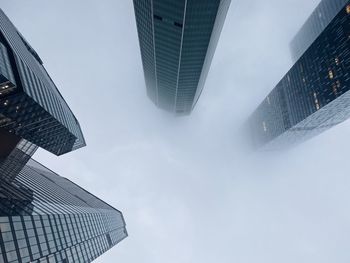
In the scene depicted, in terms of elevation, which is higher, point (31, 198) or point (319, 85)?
point (319, 85)

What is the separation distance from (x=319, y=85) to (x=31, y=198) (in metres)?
112

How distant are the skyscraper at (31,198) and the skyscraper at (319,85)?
93.7 m

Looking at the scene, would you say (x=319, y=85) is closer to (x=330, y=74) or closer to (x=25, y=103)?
(x=330, y=74)

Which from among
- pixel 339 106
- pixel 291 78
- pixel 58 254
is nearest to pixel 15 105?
pixel 58 254

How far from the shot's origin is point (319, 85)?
12912 cm

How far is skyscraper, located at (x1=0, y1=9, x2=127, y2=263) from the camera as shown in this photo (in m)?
50.5

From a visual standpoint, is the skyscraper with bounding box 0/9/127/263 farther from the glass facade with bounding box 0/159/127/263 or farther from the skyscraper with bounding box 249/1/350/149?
the skyscraper with bounding box 249/1/350/149

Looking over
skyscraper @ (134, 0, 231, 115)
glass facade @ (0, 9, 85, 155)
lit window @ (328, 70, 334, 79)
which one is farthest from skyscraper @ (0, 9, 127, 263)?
lit window @ (328, 70, 334, 79)

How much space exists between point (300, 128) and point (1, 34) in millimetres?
138278

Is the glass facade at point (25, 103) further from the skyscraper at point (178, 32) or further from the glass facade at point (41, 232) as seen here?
the skyscraper at point (178, 32)

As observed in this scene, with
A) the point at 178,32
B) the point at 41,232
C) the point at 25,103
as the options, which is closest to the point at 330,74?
the point at 178,32

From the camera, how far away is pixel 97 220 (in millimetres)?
96938

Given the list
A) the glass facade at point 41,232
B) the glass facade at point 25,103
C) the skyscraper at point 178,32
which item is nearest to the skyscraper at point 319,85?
the skyscraper at point 178,32

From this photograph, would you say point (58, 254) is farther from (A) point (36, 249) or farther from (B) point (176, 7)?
(B) point (176, 7)
